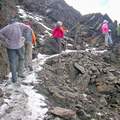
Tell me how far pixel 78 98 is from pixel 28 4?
73.6ft

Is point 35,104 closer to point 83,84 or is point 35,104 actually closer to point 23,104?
point 23,104

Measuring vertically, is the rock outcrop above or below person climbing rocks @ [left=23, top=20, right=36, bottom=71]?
below

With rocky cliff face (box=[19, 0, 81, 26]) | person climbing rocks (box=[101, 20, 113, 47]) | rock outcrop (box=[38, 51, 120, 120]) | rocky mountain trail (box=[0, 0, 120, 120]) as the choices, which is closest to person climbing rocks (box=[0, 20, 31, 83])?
rocky mountain trail (box=[0, 0, 120, 120])

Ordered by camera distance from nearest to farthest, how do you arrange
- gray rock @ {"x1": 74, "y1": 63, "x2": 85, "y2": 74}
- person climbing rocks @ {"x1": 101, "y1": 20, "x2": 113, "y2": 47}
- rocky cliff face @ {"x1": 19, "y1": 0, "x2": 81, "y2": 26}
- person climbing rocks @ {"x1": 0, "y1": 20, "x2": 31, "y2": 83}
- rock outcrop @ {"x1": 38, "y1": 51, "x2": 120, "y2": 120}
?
rock outcrop @ {"x1": 38, "y1": 51, "x2": 120, "y2": 120}, person climbing rocks @ {"x1": 0, "y1": 20, "x2": 31, "y2": 83}, gray rock @ {"x1": 74, "y1": 63, "x2": 85, "y2": 74}, person climbing rocks @ {"x1": 101, "y1": 20, "x2": 113, "y2": 47}, rocky cliff face @ {"x1": 19, "y1": 0, "x2": 81, "y2": 26}

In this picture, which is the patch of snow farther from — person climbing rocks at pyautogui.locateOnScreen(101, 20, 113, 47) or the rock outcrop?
person climbing rocks at pyautogui.locateOnScreen(101, 20, 113, 47)

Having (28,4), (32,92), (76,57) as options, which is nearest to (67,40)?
(76,57)

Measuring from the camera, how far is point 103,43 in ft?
94.8

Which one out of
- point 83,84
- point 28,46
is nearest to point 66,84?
point 83,84

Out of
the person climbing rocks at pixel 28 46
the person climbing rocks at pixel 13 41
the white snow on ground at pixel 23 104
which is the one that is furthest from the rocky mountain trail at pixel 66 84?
the person climbing rocks at pixel 13 41

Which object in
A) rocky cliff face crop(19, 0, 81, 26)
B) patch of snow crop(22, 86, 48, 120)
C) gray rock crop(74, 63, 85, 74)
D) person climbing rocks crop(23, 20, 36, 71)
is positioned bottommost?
patch of snow crop(22, 86, 48, 120)

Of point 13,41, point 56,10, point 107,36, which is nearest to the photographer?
point 13,41

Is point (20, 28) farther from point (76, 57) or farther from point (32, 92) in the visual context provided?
point (76, 57)

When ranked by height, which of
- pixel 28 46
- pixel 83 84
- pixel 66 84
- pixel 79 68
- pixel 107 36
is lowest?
pixel 83 84

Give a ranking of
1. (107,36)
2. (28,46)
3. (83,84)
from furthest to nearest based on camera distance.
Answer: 1. (107,36)
2. (83,84)
3. (28,46)
